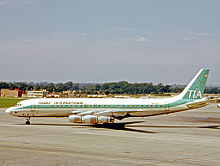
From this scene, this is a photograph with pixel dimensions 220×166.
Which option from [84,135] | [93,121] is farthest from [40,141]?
[93,121]

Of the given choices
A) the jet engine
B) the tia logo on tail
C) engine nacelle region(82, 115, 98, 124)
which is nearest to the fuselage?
the tia logo on tail

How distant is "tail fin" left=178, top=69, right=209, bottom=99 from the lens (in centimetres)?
4884

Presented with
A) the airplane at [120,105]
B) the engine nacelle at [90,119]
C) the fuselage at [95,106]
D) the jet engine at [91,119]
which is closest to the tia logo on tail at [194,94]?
the airplane at [120,105]

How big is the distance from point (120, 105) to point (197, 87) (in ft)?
34.3

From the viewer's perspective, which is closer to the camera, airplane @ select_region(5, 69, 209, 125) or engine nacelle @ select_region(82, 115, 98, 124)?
engine nacelle @ select_region(82, 115, 98, 124)

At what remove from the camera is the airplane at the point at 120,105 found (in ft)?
158

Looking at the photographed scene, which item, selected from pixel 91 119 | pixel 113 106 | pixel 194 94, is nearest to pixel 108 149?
pixel 91 119

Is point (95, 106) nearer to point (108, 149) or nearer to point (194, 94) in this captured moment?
point (194, 94)

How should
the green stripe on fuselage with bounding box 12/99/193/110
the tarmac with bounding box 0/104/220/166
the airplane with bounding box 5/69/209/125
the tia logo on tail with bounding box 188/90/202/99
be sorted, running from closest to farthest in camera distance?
1. the tarmac with bounding box 0/104/220/166
2. the airplane with bounding box 5/69/209/125
3. the green stripe on fuselage with bounding box 12/99/193/110
4. the tia logo on tail with bounding box 188/90/202/99

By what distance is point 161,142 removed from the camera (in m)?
33.6

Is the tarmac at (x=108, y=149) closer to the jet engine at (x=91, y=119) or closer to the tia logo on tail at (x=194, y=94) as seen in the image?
the jet engine at (x=91, y=119)

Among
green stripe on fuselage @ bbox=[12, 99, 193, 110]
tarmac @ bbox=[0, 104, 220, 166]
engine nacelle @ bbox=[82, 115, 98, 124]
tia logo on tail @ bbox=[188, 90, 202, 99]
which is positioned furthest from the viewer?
tia logo on tail @ bbox=[188, 90, 202, 99]

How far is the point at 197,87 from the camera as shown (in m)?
49.1

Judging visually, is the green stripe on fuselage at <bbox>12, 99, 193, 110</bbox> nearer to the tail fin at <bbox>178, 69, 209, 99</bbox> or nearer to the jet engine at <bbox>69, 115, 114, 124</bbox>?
the tail fin at <bbox>178, 69, 209, 99</bbox>
